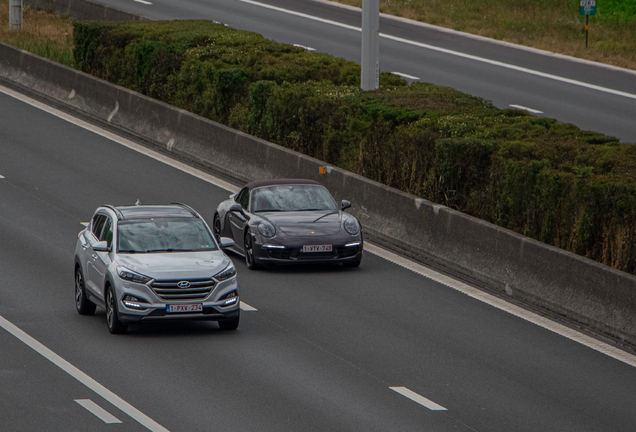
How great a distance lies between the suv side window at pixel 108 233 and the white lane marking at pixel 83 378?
1659mm

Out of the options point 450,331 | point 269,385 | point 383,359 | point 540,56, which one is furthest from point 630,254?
point 540,56

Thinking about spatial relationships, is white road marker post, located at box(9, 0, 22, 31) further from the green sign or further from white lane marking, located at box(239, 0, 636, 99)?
the green sign

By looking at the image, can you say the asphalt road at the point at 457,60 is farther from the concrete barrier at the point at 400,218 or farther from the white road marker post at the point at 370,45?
the concrete barrier at the point at 400,218

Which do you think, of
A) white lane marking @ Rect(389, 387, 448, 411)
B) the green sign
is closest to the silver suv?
white lane marking @ Rect(389, 387, 448, 411)

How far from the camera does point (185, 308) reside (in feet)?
46.9

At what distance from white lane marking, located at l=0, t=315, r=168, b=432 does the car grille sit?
1508 millimetres

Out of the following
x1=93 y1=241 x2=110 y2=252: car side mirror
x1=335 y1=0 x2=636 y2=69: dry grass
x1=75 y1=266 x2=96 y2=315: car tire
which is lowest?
x1=335 y1=0 x2=636 y2=69: dry grass

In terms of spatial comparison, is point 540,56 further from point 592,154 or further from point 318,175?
point 592,154

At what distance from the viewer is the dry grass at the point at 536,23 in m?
42.2

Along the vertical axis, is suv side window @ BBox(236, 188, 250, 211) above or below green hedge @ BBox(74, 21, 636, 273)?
below

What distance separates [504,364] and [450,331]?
1.54 m

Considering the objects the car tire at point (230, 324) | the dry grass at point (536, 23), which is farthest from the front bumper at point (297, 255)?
the dry grass at point (536, 23)

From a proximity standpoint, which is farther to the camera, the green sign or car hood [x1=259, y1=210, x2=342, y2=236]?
the green sign

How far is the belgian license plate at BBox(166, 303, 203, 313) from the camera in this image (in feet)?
46.7
